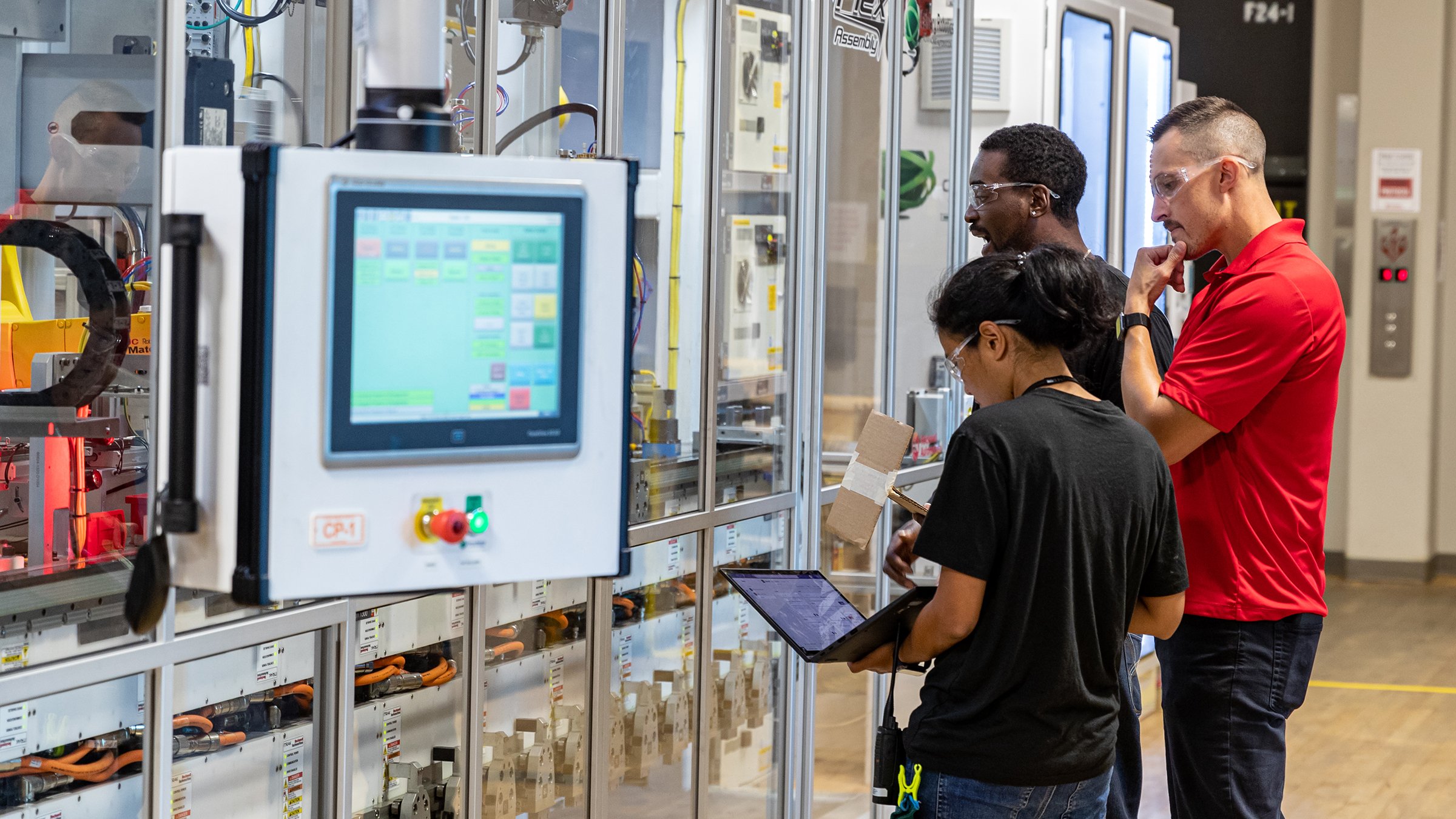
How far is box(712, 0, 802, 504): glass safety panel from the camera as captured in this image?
128 inches

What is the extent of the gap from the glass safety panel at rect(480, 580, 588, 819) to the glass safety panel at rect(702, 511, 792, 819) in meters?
0.50

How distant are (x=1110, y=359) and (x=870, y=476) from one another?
64 centimetres

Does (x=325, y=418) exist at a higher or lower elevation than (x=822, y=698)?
higher

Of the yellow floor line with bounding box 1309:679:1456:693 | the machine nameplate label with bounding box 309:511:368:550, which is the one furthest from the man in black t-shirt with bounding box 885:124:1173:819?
the yellow floor line with bounding box 1309:679:1456:693

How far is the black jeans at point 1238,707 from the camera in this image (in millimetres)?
2461

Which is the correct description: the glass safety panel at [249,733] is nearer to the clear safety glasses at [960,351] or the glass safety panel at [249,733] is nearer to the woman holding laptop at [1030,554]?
the woman holding laptop at [1030,554]

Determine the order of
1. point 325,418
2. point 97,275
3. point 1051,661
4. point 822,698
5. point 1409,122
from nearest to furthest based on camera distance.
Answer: point 325,418 < point 1051,661 < point 97,275 < point 822,698 < point 1409,122

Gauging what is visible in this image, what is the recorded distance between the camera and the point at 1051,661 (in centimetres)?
194

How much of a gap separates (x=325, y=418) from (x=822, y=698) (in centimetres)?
272

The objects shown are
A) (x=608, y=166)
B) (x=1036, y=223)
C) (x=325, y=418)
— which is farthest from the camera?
(x=1036, y=223)

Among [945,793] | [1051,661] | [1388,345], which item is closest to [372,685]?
[945,793]

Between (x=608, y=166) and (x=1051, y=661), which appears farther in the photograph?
(x=1051, y=661)

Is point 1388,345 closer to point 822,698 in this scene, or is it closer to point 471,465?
point 822,698

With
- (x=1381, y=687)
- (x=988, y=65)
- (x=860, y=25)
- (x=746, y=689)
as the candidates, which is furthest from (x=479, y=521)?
(x=1381, y=687)
